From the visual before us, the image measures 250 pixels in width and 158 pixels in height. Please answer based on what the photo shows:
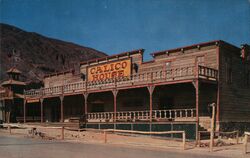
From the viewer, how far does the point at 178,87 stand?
25359 millimetres

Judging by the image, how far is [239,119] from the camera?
83.6 feet

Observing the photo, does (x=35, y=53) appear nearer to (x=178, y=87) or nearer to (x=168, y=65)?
(x=168, y=65)

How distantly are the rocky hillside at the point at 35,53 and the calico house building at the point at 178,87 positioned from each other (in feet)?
161

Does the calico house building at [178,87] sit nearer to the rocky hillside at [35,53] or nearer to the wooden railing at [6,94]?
the wooden railing at [6,94]

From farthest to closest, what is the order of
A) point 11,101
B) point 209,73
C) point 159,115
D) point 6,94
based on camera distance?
point 11,101 < point 6,94 < point 159,115 < point 209,73

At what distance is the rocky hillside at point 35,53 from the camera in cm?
8912

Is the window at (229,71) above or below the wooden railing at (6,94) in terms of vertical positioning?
above

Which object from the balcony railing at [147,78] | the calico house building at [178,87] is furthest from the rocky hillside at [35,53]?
the calico house building at [178,87]

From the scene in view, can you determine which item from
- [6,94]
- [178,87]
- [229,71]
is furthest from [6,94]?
[229,71]

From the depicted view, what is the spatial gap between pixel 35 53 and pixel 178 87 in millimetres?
91466

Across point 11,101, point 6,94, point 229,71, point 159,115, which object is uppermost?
point 229,71

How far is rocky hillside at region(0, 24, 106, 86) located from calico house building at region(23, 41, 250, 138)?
161ft

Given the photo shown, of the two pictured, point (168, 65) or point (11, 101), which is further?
point (11, 101)

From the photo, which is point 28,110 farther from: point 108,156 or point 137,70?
point 108,156
